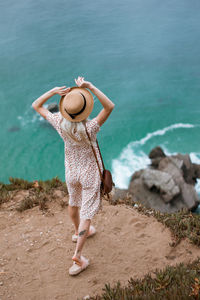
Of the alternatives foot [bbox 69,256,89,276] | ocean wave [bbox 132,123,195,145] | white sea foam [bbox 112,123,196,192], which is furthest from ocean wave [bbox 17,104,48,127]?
foot [bbox 69,256,89,276]

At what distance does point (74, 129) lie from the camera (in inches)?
150

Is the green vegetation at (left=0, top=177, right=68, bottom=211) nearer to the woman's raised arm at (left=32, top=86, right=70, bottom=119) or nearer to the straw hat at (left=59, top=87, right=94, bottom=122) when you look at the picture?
the woman's raised arm at (left=32, top=86, right=70, bottom=119)

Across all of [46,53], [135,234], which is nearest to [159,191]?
[135,234]

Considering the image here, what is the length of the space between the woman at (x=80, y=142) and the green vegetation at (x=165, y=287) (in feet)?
2.84

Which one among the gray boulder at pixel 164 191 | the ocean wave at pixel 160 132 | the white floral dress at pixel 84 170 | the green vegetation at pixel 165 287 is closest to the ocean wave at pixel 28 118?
the ocean wave at pixel 160 132

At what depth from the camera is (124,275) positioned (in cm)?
445

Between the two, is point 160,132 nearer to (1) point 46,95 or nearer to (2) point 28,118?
(2) point 28,118

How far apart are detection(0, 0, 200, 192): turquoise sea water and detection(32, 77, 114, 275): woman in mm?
19704

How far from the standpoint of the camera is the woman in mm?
3738

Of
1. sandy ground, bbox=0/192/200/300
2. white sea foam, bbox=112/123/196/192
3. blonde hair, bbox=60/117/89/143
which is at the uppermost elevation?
blonde hair, bbox=60/117/89/143

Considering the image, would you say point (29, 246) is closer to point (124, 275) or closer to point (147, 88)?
point (124, 275)

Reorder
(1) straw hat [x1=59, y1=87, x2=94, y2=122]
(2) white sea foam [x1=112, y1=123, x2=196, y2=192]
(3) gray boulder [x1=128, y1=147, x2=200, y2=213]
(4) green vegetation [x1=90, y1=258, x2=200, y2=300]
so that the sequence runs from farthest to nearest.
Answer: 1. (2) white sea foam [x1=112, y1=123, x2=196, y2=192]
2. (3) gray boulder [x1=128, y1=147, x2=200, y2=213]
3. (1) straw hat [x1=59, y1=87, x2=94, y2=122]
4. (4) green vegetation [x1=90, y1=258, x2=200, y2=300]

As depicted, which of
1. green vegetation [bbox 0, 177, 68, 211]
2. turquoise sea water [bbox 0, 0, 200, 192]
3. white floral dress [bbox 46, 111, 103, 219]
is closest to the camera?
white floral dress [bbox 46, 111, 103, 219]

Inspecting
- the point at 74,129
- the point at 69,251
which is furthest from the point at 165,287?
the point at 74,129
